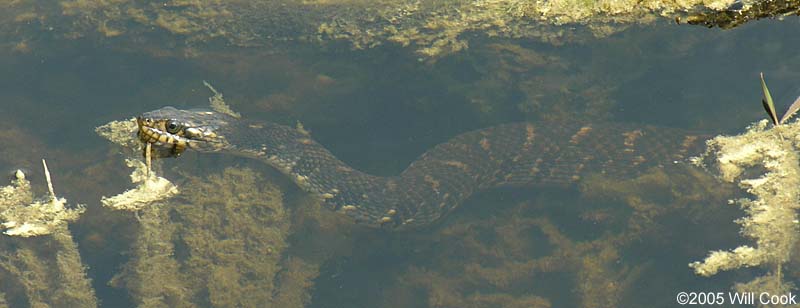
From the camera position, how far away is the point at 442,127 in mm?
5246

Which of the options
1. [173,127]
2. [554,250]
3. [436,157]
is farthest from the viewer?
[436,157]

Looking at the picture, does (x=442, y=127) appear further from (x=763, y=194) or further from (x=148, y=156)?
(x=763, y=194)

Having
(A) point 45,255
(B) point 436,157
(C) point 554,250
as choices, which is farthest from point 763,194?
(A) point 45,255

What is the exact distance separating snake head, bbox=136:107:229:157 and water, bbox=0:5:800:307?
126 millimetres

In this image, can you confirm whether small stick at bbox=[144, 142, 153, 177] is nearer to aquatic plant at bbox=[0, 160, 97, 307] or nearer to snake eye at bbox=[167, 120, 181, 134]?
snake eye at bbox=[167, 120, 181, 134]

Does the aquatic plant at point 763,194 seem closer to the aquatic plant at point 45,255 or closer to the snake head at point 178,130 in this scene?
the snake head at point 178,130

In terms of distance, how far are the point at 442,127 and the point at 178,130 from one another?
1971mm

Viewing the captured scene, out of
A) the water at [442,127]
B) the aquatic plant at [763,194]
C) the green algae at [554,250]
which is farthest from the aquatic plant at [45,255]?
the aquatic plant at [763,194]

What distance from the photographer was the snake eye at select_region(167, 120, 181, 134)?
4.65m

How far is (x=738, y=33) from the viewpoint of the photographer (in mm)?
4910

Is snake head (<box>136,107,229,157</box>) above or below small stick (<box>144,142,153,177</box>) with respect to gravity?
above

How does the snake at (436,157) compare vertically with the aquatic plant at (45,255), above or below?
above

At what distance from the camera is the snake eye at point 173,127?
4648 mm

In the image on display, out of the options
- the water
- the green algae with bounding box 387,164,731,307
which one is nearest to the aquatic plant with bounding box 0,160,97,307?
the water
